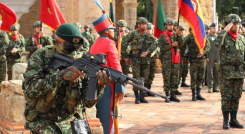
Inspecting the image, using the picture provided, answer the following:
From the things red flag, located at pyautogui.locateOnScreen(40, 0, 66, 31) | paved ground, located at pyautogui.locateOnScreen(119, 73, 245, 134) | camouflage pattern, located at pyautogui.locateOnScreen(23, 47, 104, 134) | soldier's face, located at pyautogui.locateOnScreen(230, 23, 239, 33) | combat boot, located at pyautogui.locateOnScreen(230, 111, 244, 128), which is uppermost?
red flag, located at pyautogui.locateOnScreen(40, 0, 66, 31)

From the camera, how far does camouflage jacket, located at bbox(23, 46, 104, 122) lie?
4016 millimetres

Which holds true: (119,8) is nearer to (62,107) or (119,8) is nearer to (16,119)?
(16,119)

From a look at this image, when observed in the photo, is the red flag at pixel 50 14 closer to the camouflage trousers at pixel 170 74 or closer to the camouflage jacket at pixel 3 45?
the camouflage trousers at pixel 170 74

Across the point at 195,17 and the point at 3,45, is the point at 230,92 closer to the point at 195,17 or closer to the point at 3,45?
the point at 195,17

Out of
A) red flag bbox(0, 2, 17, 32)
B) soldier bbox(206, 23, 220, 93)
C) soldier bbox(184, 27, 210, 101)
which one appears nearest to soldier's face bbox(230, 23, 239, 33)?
soldier bbox(184, 27, 210, 101)

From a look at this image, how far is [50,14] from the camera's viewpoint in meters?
9.14

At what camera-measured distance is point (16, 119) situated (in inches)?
248

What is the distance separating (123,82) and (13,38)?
31.0 feet

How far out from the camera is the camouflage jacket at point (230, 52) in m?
7.62

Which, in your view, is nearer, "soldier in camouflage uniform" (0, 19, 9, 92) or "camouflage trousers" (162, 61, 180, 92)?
"camouflage trousers" (162, 61, 180, 92)

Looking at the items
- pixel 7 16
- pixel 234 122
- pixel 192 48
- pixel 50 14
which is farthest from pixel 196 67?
pixel 7 16

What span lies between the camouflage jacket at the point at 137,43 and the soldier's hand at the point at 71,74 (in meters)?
6.95

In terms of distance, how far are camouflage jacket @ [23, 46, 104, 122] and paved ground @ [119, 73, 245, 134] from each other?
346 cm

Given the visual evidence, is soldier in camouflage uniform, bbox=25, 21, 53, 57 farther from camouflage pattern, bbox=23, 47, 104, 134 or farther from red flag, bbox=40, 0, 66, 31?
camouflage pattern, bbox=23, 47, 104, 134
